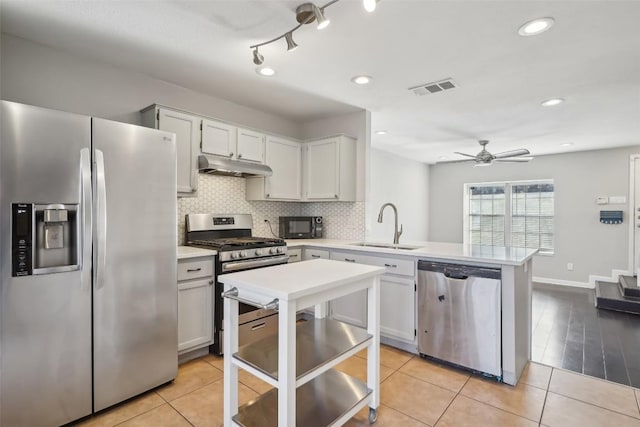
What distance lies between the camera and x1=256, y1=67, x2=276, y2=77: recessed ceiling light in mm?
2697

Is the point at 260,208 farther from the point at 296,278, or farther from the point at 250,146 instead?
the point at 296,278

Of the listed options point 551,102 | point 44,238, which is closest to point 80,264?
point 44,238

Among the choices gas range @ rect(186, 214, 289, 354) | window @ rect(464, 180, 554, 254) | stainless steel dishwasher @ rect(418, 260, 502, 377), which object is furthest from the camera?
window @ rect(464, 180, 554, 254)

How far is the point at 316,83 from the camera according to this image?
3.01 m

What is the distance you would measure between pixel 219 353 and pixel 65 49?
265 cm

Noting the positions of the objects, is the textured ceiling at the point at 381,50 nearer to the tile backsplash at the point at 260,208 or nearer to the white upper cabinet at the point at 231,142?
the white upper cabinet at the point at 231,142

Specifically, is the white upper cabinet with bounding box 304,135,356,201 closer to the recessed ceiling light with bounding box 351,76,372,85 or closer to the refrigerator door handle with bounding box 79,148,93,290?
the recessed ceiling light with bounding box 351,76,372,85

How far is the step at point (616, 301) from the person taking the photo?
13.7 feet

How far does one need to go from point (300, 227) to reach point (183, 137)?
67.6 inches

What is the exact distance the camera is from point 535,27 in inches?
80.0

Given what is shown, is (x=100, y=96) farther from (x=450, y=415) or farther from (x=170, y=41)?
(x=450, y=415)

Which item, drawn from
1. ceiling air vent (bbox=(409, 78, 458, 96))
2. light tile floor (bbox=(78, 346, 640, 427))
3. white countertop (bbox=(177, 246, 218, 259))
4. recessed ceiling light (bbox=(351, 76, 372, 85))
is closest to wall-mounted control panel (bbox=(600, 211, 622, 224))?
light tile floor (bbox=(78, 346, 640, 427))

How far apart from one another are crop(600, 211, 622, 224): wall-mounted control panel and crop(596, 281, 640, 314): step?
136cm

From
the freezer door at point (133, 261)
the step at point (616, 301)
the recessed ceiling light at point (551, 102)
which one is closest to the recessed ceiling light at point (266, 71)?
the freezer door at point (133, 261)
